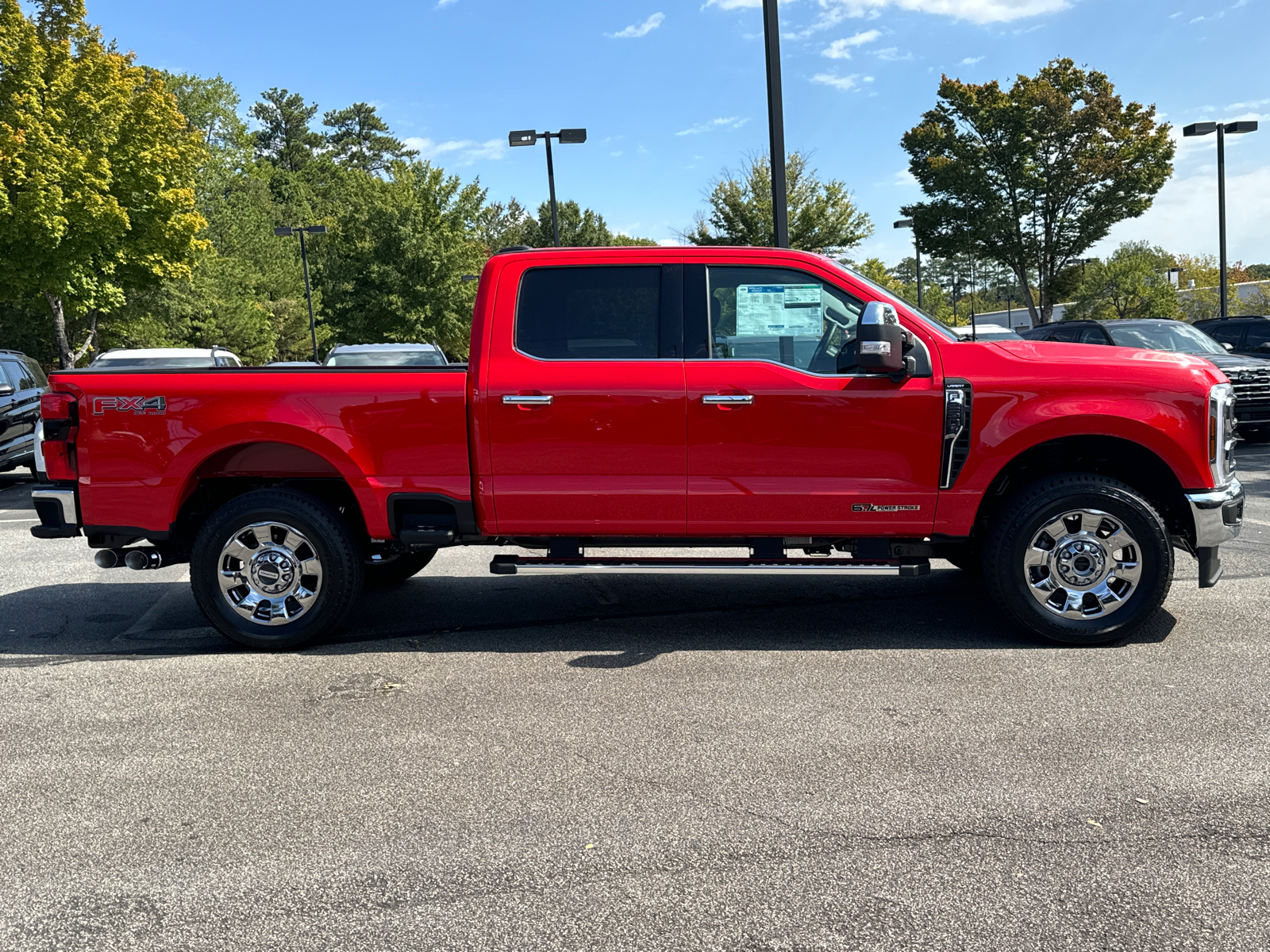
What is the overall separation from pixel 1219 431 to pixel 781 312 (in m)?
2.31

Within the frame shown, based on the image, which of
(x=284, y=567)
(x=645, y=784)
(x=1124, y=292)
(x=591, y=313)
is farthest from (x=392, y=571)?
(x=1124, y=292)

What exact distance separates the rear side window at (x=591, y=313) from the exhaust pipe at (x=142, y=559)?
2.35 metres

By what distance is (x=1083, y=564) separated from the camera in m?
5.49

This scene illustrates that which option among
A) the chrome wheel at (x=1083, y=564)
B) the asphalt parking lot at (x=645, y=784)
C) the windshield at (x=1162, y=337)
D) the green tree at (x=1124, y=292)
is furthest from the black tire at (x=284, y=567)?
the green tree at (x=1124, y=292)

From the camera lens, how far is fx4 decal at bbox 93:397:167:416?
18.9 feet

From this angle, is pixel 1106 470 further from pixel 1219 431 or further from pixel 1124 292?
pixel 1124 292

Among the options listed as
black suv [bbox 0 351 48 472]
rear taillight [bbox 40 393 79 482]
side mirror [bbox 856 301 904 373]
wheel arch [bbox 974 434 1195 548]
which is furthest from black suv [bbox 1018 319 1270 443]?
black suv [bbox 0 351 48 472]

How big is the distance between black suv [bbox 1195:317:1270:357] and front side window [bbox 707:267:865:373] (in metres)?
15.5

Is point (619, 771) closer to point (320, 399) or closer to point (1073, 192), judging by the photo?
point (320, 399)

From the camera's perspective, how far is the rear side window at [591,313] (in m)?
5.67

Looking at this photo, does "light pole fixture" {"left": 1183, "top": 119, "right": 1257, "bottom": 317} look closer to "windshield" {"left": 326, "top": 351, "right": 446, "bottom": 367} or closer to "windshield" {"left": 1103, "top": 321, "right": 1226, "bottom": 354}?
"windshield" {"left": 1103, "top": 321, "right": 1226, "bottom": 354}

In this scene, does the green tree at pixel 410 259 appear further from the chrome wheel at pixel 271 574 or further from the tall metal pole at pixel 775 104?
the chrome wheel at pixel 271 574

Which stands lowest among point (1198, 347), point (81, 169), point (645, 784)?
point (645, 784)

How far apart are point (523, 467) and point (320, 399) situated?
1127 mm
